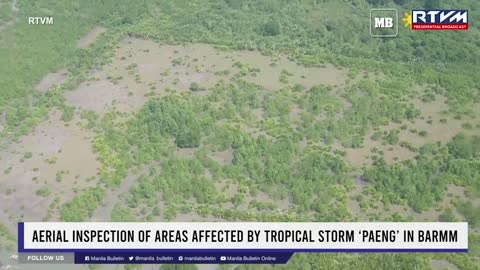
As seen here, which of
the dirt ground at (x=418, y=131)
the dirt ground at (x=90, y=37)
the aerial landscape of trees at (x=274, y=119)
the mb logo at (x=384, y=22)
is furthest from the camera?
the mb logo at (x=384, y=22)

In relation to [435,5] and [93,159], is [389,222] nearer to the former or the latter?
[93,159]

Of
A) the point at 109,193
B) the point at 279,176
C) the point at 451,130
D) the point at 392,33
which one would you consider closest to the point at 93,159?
the point at 109,193

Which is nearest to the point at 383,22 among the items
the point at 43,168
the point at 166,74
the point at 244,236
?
the point at 166,74

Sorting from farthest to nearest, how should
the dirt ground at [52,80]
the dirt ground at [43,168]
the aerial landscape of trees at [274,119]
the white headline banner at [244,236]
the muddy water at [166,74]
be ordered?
the dirt ground at [52,80] → the muddy water at [166,74] → the dirt ground at [43,168] → the aerial landscape of trees at [274,119] → the white headline banner at [244,236]

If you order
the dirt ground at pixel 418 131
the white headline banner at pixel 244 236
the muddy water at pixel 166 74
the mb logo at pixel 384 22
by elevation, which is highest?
the mb logo at pixel 384 22

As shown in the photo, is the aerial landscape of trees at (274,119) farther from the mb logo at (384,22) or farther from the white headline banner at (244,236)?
the mb logo at (384,22)

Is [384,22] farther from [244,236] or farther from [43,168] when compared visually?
[43,168]

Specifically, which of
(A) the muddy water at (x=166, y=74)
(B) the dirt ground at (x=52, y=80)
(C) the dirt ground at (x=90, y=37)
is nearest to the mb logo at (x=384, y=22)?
(A) the muddy water at (x=166, y=74)
